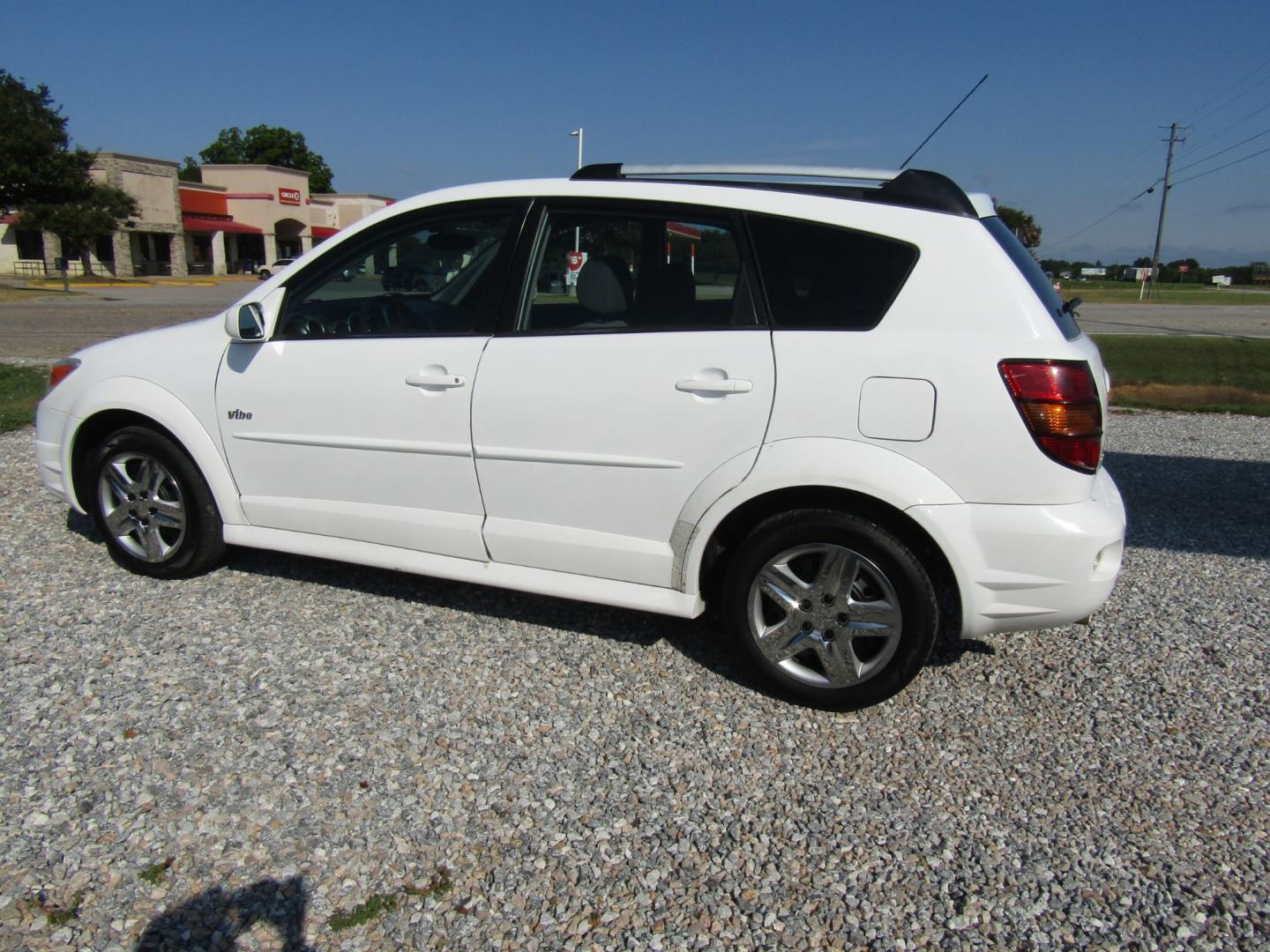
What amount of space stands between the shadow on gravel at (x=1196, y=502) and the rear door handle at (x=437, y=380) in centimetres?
425

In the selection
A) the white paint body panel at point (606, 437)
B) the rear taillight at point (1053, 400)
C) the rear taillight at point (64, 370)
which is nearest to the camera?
the rear taillight at point (1053, 400)

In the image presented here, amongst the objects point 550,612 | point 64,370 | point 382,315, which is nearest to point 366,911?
point 550,612

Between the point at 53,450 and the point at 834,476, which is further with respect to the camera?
the point at 53,450

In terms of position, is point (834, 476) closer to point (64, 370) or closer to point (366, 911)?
point (366, 911)

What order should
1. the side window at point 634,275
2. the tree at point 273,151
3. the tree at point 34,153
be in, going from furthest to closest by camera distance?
the tree at point 273,151
the tree at point 34,153
the side window at point 634,275

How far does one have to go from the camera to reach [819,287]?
3350mm

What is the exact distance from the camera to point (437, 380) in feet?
12.4

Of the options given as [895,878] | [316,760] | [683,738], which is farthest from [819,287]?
[316,760]

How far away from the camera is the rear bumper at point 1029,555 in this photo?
3.12 m

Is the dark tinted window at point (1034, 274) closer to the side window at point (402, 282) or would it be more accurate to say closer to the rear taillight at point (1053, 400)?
the rear taillight at point (1053, 400)

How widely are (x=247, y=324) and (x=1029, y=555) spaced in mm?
3251

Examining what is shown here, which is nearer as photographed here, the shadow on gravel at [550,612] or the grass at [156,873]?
the grass at [156,873]

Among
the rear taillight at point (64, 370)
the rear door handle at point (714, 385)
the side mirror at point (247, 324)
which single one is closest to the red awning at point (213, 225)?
the rear taillight at point (64, 370)

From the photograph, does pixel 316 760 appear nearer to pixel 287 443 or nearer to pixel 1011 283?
pixel 287 443
